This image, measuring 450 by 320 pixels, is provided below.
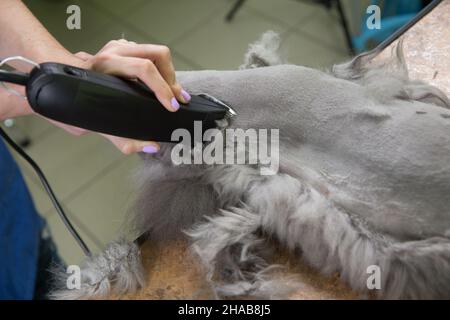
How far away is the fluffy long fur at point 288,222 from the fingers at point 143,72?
0.05 meters

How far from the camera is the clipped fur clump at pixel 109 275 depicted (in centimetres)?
43

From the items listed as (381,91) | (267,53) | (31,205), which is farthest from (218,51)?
(381,91)

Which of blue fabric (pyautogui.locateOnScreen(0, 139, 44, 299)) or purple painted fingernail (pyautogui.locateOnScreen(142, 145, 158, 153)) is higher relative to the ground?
purple painted fingernail (pyautogui.locateOnScreen(142, 145, 158, 153))

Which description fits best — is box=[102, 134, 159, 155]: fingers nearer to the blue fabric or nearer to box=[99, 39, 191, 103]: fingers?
box=[99, 39, 191, 103]: fingers

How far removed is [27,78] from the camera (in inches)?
15.2

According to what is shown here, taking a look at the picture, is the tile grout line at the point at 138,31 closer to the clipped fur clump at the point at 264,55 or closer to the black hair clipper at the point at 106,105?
the clipped fur clump at the point at 264,55

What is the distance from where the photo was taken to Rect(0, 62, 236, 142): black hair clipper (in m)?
0.38

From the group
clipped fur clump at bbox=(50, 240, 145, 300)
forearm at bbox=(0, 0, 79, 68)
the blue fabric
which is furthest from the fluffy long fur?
the blue fabric

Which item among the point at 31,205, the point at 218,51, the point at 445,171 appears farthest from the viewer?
the point at 218,51

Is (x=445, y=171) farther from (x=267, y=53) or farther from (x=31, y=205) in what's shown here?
(x=31, y=205)

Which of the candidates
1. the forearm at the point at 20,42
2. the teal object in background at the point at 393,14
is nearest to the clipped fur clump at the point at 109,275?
the forearm at the point at 20,42

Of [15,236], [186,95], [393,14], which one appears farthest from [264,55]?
[393,14]

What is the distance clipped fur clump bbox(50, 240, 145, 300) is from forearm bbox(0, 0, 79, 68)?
0.24m

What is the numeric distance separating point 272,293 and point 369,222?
110mm
